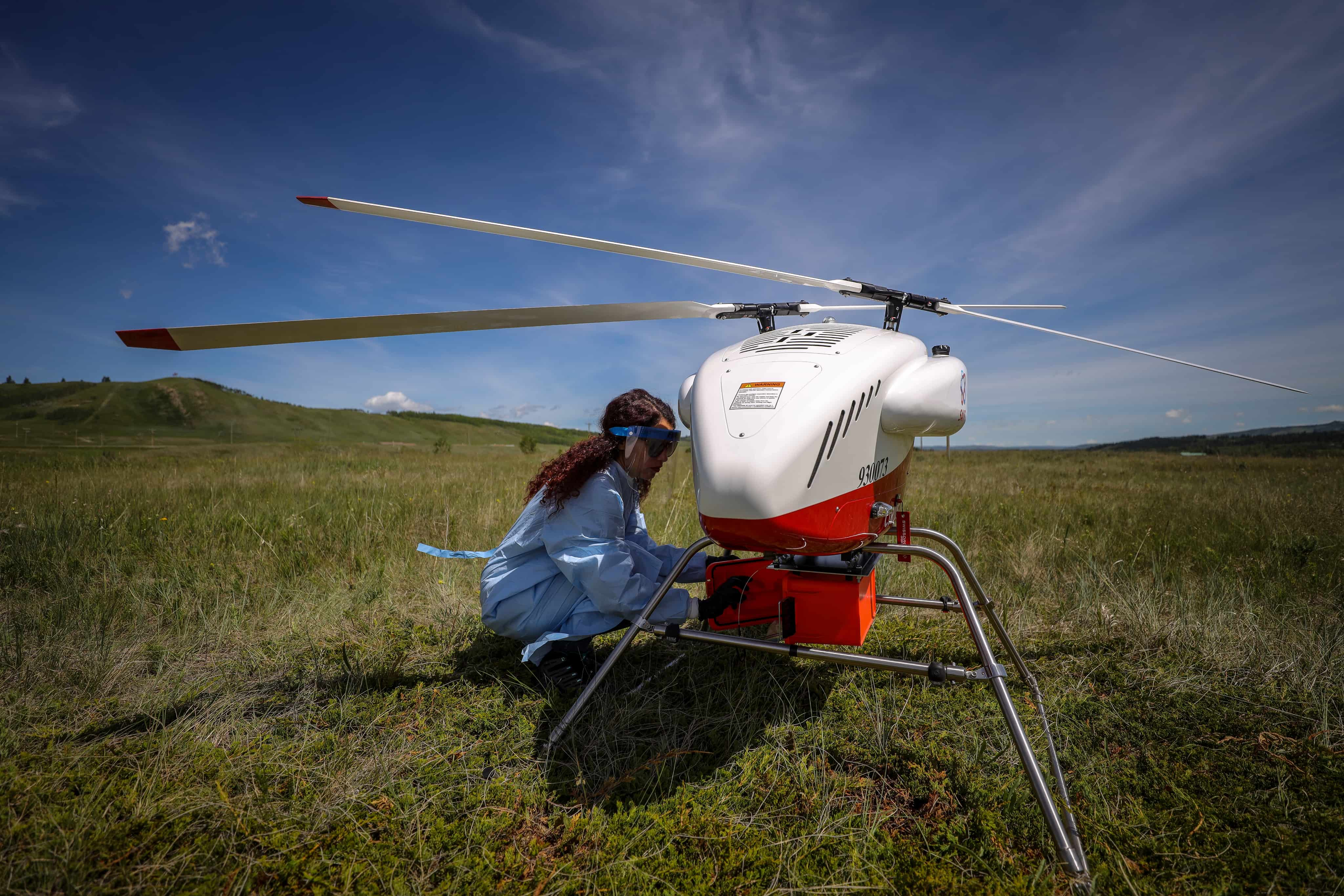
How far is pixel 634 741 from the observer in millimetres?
2818

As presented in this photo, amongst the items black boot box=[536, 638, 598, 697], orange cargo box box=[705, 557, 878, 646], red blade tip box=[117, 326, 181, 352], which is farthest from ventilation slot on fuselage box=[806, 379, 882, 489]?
red blade tip box=[117, 326, 181, 352]

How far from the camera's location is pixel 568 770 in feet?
8.70

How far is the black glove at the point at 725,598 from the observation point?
2.84m

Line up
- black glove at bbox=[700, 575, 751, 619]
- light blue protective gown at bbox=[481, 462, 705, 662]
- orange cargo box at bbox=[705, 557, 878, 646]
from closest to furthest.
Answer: orange cargo box at bbox=[705, 557, 878, 646]
black glove at bbox=[700, 575, 751, 619]
light blue protective gown at bbox=[481, 462, 705, 662]

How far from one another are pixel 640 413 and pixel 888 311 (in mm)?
1441

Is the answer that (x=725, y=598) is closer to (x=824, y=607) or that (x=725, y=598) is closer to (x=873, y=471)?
(x=824, y=607)

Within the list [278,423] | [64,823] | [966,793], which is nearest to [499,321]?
[64,823]

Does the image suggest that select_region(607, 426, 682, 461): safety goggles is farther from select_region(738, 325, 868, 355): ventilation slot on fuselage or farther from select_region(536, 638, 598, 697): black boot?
select_region(536, 638, 598, 697): black boot

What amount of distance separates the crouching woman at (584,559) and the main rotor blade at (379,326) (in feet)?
2.47

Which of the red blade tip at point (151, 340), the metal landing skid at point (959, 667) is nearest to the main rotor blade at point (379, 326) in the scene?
the red blade tip at point (151, 340)

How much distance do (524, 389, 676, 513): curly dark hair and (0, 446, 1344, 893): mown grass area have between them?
1.78 feet

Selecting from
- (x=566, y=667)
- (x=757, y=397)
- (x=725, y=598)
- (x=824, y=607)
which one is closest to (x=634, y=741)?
(x=566, y=667)

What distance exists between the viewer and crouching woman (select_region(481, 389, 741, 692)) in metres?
2.96

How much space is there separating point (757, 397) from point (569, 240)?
113 cm
